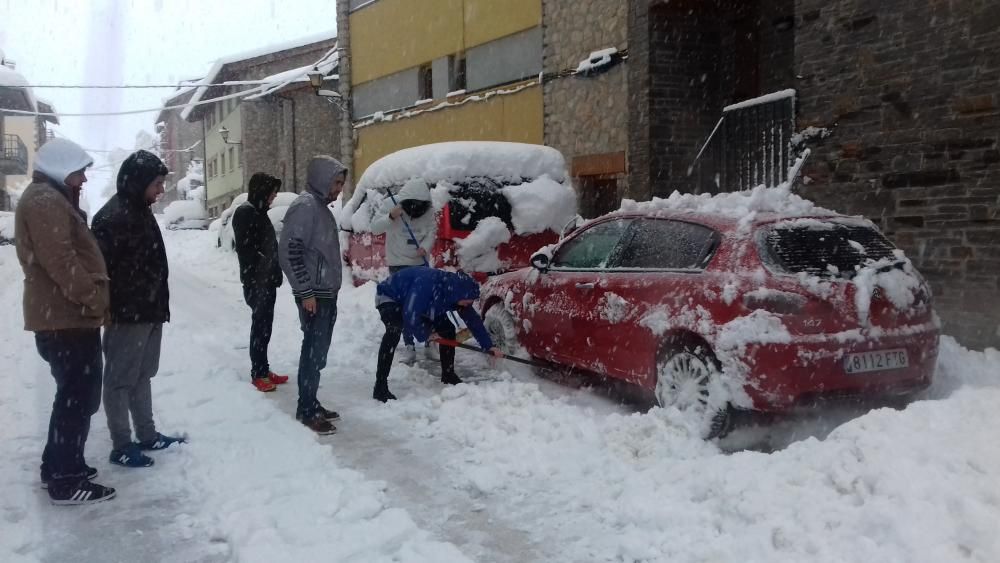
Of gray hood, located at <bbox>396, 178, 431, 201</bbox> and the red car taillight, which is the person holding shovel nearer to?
gray hood, located at <bbox>396, 178, 431, 201</bbox>

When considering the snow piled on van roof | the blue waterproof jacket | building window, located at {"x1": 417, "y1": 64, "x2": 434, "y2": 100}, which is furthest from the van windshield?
building window, located at {"x1": 417, "y1": 64, "x2": 434, "y2": 100}

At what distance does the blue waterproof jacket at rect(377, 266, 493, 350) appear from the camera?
6.08 metres

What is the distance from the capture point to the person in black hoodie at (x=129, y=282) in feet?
14.6

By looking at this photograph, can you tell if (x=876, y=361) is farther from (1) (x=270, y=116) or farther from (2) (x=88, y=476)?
(1) (x=270, y=116)

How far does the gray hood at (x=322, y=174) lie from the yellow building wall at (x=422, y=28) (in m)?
9.70

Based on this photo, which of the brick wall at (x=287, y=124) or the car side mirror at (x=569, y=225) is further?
Result: the brick wall at (x=287, y=124)

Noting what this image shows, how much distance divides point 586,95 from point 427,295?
775 centimetres

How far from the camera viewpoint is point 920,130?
7.42m

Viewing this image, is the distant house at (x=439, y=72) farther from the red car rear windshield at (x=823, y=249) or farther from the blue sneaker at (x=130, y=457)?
the blue sneaker at (x=130, y=457)

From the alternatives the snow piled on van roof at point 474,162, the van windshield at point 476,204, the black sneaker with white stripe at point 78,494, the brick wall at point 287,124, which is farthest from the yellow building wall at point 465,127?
the black sneaker with white stripe at point 78,494

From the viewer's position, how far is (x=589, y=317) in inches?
231

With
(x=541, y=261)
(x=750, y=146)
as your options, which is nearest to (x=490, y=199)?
(x=541, y=261)

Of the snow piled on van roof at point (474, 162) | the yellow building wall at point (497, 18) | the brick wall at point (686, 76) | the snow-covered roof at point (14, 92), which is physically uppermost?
the snow-covered roof at point (14, 92)

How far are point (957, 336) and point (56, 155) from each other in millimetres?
7383
